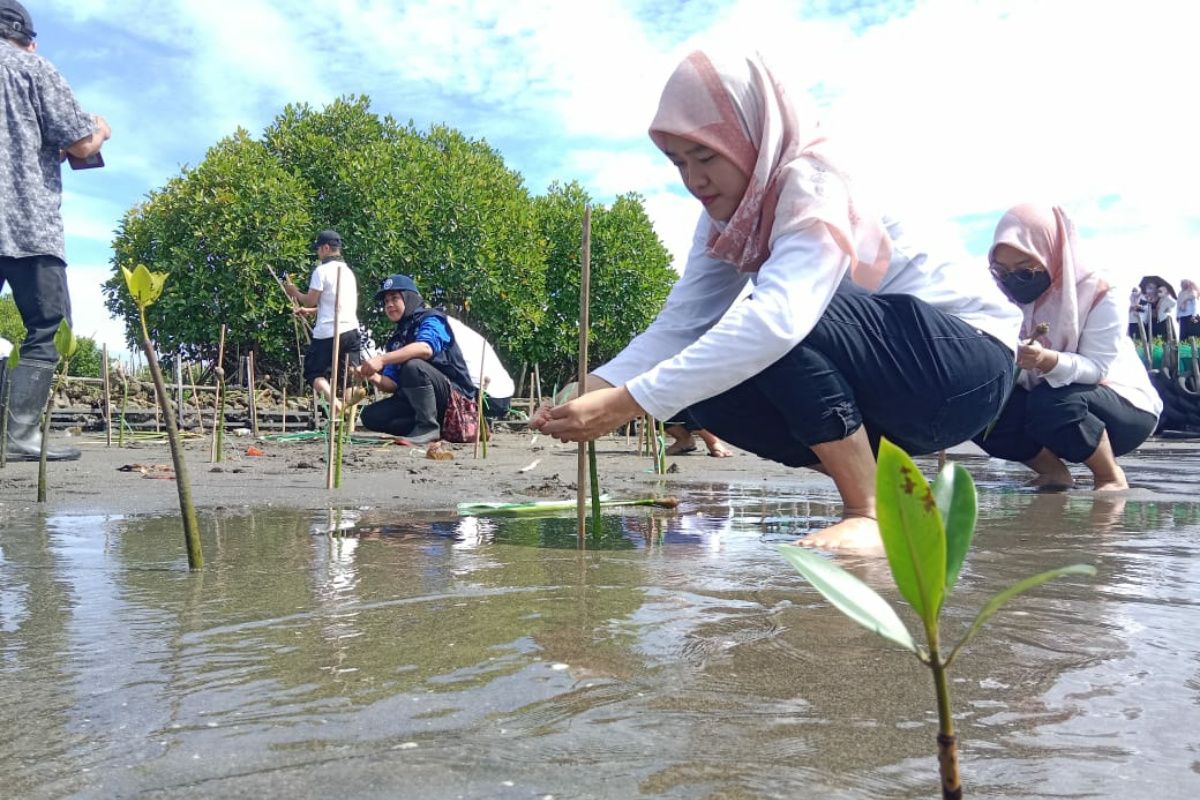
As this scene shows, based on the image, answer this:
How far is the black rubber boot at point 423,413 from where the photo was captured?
261 inches

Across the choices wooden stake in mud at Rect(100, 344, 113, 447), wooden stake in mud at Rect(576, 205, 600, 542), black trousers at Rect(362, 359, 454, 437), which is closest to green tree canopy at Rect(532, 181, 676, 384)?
wooden stake in mud at Rect(100, 344, 113, 447)

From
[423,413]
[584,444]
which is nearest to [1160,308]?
[423,413]

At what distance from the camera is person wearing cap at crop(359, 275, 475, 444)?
21.6 feet

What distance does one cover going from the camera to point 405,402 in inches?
266

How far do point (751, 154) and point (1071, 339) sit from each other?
2.22m

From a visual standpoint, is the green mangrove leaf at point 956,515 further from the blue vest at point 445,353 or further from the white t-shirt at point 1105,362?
the blue vest at point 445,353

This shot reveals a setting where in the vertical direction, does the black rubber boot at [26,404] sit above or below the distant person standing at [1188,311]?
below

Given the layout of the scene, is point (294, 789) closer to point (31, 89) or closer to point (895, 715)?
point (895, 715)

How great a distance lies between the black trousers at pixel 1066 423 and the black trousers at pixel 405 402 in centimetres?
363

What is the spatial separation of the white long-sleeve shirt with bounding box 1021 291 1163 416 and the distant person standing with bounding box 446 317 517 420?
3.85m

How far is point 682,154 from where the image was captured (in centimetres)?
242

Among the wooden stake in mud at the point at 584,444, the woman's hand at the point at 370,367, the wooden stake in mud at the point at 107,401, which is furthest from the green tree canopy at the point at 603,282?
the wooden stake in mud at the point at 584,444

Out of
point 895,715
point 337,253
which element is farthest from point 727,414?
point 337,253

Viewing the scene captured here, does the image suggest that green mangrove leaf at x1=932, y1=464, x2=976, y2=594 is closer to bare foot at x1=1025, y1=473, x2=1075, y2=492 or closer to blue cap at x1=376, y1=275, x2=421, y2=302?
bare foot at x1=1025, y1=473, x2=1075, y2=492
